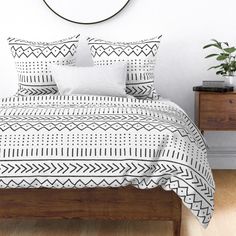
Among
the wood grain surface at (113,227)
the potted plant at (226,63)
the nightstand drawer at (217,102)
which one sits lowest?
the wood grain surface at (113,227)

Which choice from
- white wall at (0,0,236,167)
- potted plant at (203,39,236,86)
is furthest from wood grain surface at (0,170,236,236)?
white wall at (0,0,236,167)

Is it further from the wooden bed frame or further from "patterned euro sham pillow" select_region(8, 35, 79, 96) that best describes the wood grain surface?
"patterned euro sham pillow" select_region(8, 35, 79, 96)

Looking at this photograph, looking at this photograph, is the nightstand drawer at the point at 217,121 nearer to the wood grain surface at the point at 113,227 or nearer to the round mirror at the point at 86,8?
the wood grain surface at the point at 113,227

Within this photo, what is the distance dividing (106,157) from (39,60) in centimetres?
150

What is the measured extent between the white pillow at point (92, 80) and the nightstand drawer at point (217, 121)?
26.2 inches

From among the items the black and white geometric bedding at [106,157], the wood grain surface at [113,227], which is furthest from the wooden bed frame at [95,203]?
the wood grain surface at [113,227]

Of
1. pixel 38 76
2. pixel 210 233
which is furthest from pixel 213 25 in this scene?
pixel 210 233

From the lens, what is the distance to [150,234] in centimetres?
295

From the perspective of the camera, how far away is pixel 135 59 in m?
3.94

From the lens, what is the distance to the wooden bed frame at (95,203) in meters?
2.70

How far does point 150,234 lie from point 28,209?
66 cm

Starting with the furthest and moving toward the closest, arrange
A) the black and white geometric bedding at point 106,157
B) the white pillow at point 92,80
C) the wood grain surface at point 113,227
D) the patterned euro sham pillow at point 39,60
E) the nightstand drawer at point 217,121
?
the nightstand drawer at point 217,121, the patterned euro sham pillow at point 39,60, the white pillow at point 92,80, the wood grain surface at point 113,227, the black and white geometric bedding at point 106,157

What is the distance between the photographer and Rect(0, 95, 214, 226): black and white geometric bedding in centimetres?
260

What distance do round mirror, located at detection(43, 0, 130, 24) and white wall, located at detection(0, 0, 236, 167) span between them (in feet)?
0.17
